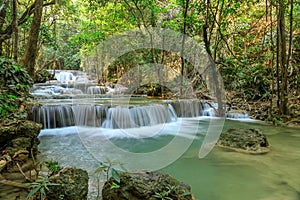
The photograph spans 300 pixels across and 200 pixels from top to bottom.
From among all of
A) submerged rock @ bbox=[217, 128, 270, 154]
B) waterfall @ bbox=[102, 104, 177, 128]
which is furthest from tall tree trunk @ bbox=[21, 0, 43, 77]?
submerged rock @ bbox=[217, 128, 270, 154]

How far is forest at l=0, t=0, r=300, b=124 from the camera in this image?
19.4 feet

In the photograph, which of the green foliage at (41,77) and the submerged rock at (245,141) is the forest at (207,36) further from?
the submerged rock at (245,141)

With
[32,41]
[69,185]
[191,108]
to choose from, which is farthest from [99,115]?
[69,185]

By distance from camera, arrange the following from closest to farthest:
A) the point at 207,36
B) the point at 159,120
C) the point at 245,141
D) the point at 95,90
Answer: the point at 245,141, the point at 159,120, the point at 207,36, the point at 95,90

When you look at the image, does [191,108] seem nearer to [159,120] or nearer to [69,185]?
[159,120]

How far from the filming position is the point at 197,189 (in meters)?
2.78

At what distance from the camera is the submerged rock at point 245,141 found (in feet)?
13.7

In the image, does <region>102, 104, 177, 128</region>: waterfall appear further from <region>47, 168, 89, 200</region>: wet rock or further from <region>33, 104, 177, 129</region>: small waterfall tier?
<region>47, 168, 89, 200</region>: wet rock

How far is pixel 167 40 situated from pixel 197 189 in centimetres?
901

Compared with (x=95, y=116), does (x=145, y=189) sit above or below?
below

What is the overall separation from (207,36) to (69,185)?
25.0ft

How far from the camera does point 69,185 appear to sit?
2.06m

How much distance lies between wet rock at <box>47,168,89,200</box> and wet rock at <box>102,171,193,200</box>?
23cm

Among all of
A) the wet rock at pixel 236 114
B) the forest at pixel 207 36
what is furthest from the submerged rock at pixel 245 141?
the wet rock at pixel 236 114
